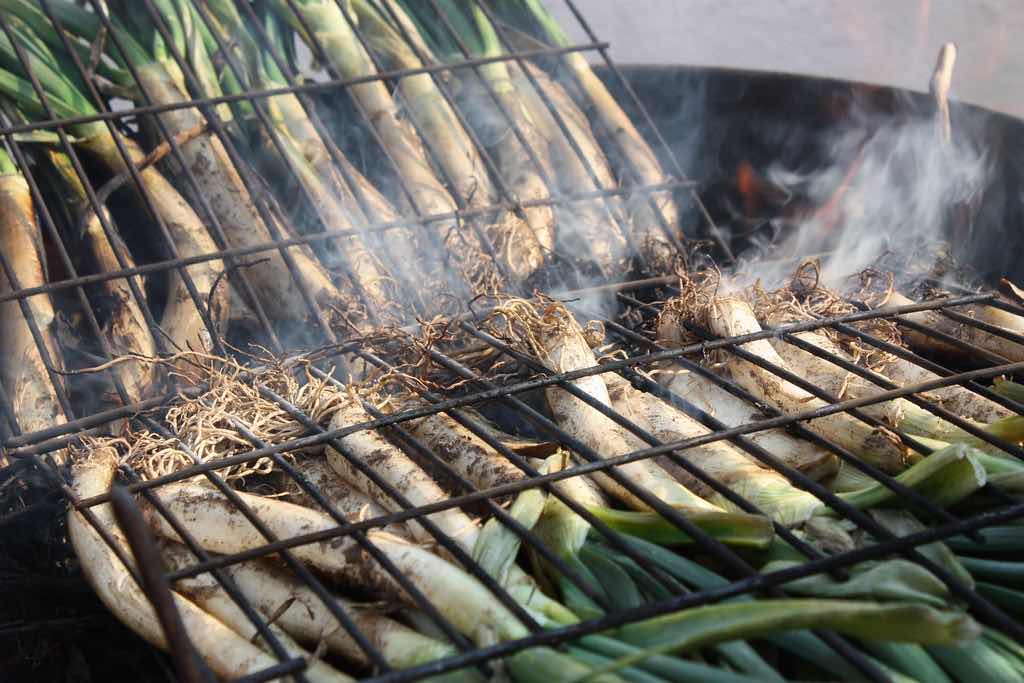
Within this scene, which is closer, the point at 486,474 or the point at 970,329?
the point at 486,474

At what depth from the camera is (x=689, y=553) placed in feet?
6.74

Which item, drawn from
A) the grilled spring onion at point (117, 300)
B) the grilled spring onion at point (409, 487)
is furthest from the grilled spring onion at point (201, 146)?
the grilled spring onion at point (409, 487)

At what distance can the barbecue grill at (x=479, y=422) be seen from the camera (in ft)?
5.76

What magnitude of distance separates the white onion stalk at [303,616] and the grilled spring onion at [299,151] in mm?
1312

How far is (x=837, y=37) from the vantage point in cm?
775

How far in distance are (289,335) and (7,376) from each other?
2.79 ft

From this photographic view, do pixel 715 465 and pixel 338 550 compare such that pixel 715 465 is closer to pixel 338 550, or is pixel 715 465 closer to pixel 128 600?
pixel 338 550

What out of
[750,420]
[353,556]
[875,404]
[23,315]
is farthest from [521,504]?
[23,315]

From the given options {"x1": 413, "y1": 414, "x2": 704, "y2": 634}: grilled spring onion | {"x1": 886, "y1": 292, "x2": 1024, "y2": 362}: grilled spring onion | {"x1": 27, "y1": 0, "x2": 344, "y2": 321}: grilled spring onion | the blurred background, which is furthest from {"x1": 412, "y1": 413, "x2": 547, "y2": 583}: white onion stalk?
the blurred background

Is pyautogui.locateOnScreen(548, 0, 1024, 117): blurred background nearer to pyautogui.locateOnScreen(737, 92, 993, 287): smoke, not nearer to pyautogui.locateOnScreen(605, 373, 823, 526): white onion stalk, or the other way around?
pyautogui.locateOnScreen(737, 92, 993, 287): smoke

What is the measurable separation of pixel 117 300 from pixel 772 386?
2.06 metres

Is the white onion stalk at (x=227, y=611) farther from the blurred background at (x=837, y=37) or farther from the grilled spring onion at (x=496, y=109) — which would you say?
the blurred background at (x=837, y=37)

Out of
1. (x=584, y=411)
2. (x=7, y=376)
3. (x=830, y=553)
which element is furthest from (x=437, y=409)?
(x=7, y=376)

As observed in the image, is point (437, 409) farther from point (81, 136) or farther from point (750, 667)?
point (81, 136)
